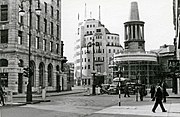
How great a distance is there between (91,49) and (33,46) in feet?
265

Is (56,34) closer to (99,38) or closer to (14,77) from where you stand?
(14,77)

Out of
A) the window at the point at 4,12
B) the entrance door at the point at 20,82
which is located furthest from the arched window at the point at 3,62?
the window at the point at 4,12

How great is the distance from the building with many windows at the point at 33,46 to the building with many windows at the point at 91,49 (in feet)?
208

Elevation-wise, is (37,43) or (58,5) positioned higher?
(58,5)

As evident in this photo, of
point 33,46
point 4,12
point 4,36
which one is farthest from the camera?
point 33,46

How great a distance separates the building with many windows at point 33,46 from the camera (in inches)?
1575

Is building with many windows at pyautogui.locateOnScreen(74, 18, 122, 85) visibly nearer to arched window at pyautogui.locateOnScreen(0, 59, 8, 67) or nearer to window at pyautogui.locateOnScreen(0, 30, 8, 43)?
arched window at pyautogui.locateOnScreen(0, 59, 8, 67)

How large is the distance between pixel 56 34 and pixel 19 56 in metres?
15.7

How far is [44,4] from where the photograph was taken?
50.4 meters

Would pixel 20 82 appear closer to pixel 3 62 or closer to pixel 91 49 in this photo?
pixel 3 62

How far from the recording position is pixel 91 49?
125812mm

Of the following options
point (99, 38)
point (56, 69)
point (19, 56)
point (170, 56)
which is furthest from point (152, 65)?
point (19, 56)

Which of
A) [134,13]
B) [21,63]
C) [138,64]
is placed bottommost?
[21,63]

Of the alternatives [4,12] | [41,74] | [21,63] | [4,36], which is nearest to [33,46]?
[21,63]
